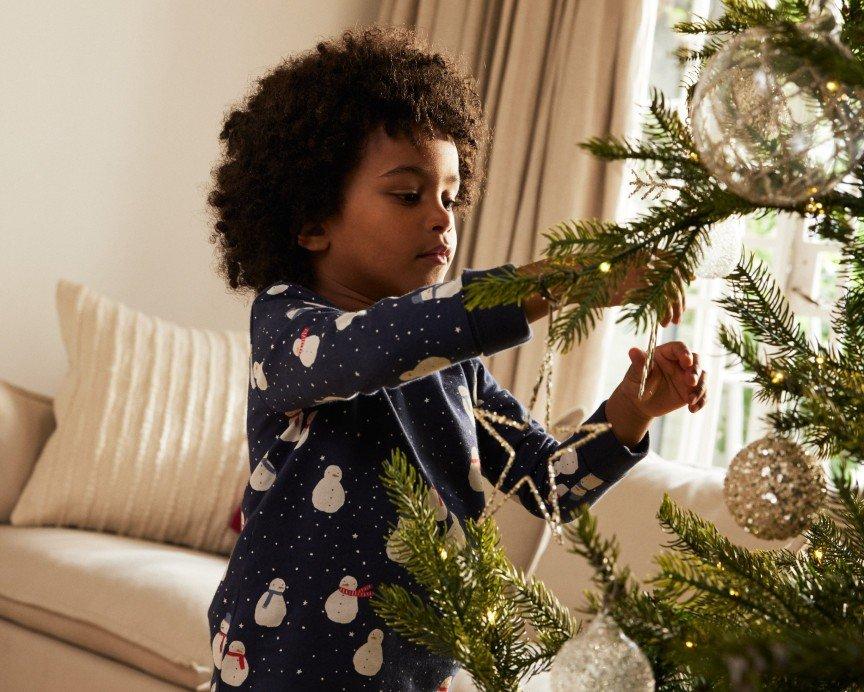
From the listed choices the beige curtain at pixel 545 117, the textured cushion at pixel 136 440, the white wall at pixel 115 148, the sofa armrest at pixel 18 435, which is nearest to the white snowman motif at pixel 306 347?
the textured cushion at pixel 136 440

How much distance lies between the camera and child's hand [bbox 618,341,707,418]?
80cm

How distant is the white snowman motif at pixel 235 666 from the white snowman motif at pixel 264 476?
142 mm

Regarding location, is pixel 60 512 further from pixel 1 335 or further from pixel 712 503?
pixel 712 503

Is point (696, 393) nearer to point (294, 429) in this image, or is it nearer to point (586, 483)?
point (586, 483)

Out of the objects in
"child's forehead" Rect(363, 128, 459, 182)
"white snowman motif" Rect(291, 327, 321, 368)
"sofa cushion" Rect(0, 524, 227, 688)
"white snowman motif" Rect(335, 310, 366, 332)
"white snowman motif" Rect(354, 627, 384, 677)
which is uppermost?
"child's forehead" Rect(363, 128, 459, 182)

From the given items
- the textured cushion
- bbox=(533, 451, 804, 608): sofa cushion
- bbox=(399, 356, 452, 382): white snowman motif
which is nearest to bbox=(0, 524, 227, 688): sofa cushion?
the textured cushion

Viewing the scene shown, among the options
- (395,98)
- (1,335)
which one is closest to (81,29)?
(1,335)

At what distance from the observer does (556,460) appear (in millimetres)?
968

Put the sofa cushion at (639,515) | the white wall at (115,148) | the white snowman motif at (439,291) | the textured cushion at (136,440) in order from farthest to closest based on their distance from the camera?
the white wall at (115,148), the textured cushion at (136,440), the sofa cushion at (639,515), the white snowman motif at (439,291)

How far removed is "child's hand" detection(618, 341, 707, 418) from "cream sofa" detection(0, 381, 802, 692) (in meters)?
0.77

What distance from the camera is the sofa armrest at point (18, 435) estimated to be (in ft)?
7.02

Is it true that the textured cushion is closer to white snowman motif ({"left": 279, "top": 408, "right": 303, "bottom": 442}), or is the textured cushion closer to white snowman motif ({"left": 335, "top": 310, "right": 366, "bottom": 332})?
white snowman motif ({"left": 279, "top": 408, "right": 303, "bottom": 442})

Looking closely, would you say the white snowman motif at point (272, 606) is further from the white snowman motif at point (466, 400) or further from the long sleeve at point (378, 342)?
the white snowman motif at point (466, 400)

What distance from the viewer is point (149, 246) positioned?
285 centimetres
